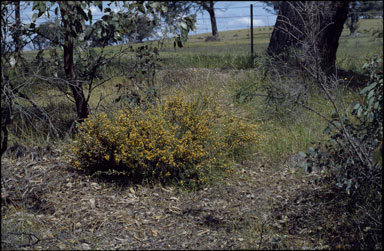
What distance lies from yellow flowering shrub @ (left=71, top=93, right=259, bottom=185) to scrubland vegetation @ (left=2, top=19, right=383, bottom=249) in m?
0.01

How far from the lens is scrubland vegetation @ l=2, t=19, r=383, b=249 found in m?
3.32

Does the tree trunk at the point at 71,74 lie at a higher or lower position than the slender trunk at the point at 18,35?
lower

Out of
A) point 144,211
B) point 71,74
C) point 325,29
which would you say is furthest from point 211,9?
point 144,211

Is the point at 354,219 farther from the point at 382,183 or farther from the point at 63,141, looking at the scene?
the point at 63,141

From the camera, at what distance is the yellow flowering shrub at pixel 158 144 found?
4.19m

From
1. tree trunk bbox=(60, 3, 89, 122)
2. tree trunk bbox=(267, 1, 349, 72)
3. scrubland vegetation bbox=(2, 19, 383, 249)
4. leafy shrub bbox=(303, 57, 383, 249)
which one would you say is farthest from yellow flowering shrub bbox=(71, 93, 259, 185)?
tree trunk bbox=(267, 1, 349, 72)

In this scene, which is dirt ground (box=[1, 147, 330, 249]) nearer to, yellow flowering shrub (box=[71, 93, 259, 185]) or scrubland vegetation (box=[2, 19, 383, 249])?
scrubland vegetation (box=[2, 19, 383, 249])

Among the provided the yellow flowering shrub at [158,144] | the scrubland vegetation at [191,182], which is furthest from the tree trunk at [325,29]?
the yellow flowering shrub at [158,144]

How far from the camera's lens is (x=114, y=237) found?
3.49m

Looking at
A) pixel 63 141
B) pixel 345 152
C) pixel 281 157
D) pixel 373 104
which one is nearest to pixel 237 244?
pixel 345 152

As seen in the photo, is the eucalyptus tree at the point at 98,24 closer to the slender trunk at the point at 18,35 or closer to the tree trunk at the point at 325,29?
the slender trunk at the point at 18,35

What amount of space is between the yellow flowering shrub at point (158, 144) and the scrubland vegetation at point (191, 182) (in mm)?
15

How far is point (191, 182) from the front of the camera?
14.4 feet

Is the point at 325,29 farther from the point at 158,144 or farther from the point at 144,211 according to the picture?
the point at 144,211
